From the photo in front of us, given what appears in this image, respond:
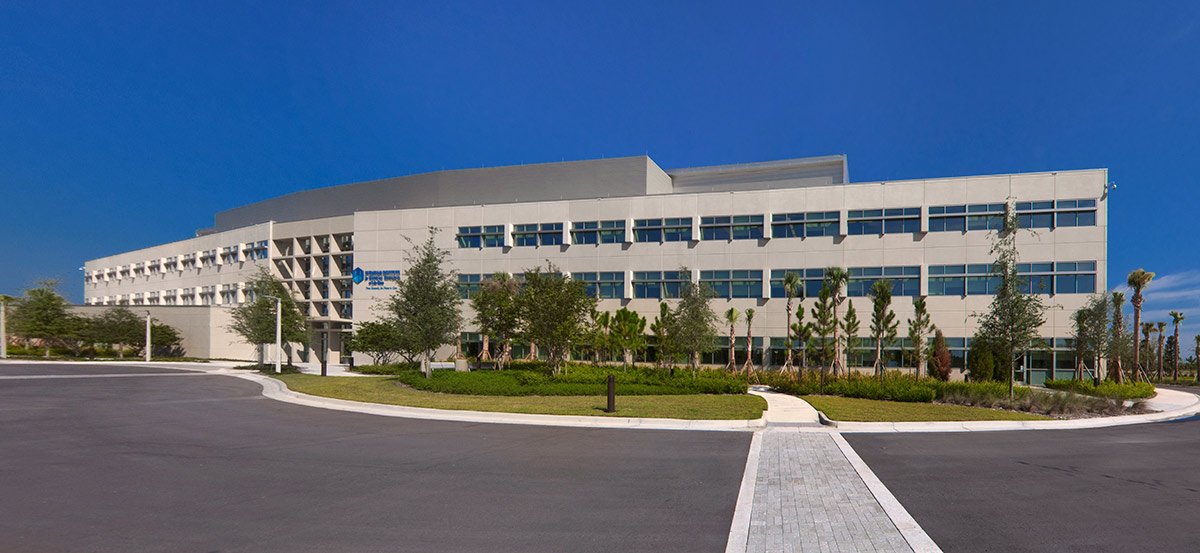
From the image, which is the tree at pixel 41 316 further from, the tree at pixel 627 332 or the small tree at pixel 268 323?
the tree at pixel 627 332

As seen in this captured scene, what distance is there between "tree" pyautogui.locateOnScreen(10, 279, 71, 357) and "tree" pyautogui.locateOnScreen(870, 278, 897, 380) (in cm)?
6291

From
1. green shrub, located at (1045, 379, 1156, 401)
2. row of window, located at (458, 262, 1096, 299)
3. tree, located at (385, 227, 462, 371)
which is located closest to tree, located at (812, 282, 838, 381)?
row of window, located at (458, 262, 1096, 299)

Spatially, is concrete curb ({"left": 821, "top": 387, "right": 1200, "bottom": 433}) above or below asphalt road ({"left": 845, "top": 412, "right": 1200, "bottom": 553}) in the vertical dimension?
below

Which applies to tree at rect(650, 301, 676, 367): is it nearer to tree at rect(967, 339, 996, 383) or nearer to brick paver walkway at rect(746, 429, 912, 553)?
tree at rect(967, 339, 996, 383)

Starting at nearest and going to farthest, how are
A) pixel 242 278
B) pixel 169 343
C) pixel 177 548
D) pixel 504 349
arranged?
1. pixel 177 548
2. pixel 504 349
3. pixel 169 343
4. pixel 242 278

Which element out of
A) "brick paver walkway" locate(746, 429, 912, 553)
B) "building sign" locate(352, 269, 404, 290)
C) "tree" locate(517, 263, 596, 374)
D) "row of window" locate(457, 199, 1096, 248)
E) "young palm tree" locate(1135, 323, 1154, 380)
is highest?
→ "row of window" locate(457, 199, 1096, 248)

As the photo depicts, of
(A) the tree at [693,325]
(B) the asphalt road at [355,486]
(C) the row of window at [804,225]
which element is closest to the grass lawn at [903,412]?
(B) the asphalt road at [355,486]

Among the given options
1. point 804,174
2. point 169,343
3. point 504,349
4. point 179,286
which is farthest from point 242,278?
Result: point 804,174

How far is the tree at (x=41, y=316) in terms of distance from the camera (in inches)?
1799

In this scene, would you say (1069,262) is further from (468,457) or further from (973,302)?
(468,457)

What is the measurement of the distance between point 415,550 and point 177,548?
2.31m

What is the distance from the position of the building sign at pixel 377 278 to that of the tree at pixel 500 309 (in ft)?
34.7

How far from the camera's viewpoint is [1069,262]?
32375 mm

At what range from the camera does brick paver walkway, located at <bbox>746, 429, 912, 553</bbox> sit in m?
5.68
